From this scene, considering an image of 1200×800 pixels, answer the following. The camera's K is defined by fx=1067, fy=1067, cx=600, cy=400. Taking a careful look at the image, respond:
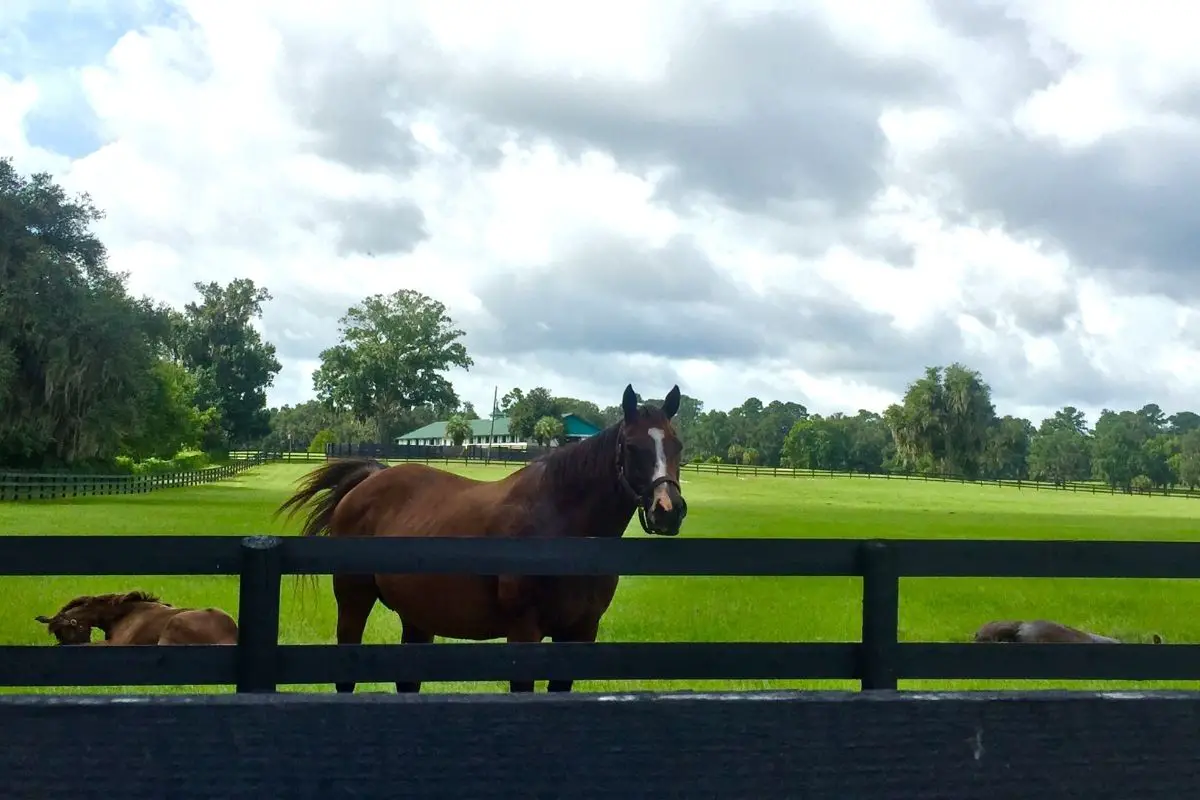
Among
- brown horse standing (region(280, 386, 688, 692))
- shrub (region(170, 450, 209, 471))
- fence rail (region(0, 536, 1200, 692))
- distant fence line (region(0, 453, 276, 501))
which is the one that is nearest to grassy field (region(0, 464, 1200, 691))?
brown horse standing (region(280, 386, 688, 692))

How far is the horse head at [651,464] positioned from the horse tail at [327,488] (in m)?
2.50

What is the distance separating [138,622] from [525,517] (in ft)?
13.5

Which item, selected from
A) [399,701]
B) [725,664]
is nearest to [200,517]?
[725,664]

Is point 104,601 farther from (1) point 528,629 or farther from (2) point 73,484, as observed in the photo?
(2) point 73,484

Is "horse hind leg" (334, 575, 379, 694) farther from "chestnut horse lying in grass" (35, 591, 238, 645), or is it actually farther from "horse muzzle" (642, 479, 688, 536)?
"horse muzzle" (642, 479, 688, 536)

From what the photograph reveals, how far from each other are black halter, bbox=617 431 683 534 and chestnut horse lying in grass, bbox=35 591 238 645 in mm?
3883

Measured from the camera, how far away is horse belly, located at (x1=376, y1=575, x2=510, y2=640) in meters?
6.07

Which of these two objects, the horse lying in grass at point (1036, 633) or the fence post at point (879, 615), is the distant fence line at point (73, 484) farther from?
the fence post at point (879, 615)

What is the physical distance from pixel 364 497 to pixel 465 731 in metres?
5.79

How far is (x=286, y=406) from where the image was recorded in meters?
167

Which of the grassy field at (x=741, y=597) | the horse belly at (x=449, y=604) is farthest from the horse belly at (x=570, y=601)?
the grassy field at (x=741, y=597)

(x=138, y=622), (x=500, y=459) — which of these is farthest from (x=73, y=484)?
(x=500, y=459)

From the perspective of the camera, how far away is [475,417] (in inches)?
6019

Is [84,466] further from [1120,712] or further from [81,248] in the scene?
[1120,712]
